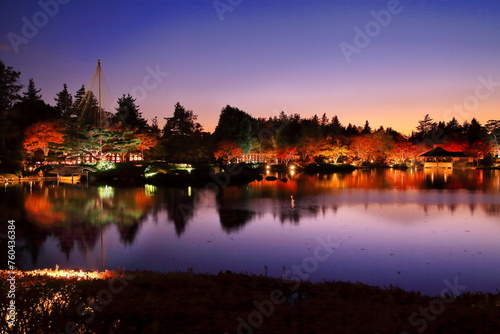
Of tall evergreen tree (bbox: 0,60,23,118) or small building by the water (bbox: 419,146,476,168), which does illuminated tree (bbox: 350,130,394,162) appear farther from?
tall evergreen tree (bbox: 0,60,23,118)

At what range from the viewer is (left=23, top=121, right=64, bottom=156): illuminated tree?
39.9 m

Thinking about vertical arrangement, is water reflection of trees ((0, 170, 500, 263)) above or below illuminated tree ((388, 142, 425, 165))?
below

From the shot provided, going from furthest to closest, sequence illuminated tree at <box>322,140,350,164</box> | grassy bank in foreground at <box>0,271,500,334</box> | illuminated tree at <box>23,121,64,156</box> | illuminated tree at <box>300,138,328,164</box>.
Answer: illuminated tree at <box>322,140,350,164</box> < illuminated tree at <box>300,138,328,164</box> < illuminated tree at <box>23,121,64,156</box> < grassy bank in foreground at <box>0,271,500,334</box>

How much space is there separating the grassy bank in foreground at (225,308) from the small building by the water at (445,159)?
60581 mm

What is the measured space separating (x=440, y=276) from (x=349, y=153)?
56.4 metres

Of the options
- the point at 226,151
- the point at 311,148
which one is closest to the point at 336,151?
the point at 311,148

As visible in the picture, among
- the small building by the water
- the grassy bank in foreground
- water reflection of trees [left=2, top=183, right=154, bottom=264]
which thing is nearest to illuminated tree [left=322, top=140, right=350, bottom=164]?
the small building by the water

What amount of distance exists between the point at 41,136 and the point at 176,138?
18.4 m

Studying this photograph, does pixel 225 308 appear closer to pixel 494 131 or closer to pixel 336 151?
pixel 336 151

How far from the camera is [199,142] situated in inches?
2025

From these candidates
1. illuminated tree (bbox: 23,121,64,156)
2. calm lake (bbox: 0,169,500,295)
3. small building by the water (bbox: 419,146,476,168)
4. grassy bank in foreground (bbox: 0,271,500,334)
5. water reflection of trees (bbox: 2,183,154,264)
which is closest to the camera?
grassy bank in foreground (bbox: 0,271,500,334)

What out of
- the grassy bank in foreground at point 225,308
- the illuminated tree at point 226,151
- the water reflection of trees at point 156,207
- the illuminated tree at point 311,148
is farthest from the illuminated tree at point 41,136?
the grassy bank in foreground at point 225,308

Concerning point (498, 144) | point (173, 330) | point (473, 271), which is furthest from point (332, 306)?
point (498, 144)

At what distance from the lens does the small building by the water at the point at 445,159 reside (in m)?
61.1
